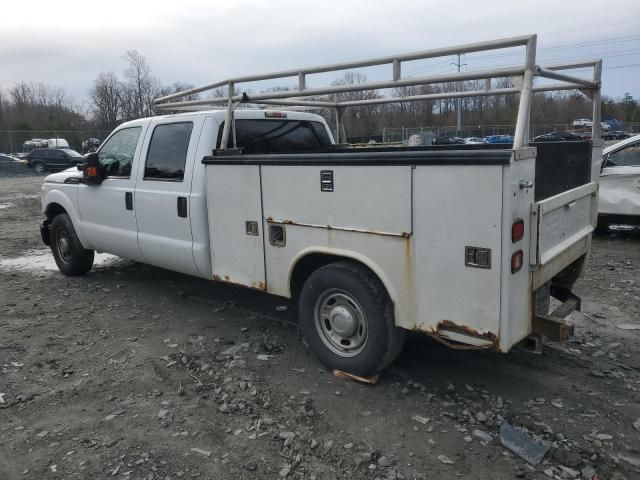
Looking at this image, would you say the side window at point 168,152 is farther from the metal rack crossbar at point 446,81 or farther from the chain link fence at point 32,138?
the chain link fence at point 32,138

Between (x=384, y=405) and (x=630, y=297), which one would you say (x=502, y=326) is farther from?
(x=630, y=297)

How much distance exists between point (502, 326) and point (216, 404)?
206 centimetres

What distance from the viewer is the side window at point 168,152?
5.48 m

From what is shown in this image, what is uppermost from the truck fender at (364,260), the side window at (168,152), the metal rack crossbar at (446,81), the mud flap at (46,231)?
the metal rack crossbar at (446,81)

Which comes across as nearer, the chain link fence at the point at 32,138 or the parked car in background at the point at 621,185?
the parked car in background at the point at 621,185

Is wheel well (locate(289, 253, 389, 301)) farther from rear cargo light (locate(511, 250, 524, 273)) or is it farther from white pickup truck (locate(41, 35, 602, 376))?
rear cargo light (locate(511, 250, 524, 273))

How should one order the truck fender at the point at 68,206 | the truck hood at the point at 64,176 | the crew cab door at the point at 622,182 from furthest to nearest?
the crew cab door at the point at 622,182 → the truck hood at the point at 64,176 → the truck fender at the point at 68,206

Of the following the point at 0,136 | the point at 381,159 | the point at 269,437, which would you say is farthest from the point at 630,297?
the point at 0,136

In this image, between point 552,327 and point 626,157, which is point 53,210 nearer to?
point 552,327

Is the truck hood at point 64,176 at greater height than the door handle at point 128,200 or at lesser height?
greater

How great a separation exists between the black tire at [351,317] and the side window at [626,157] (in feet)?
22.4

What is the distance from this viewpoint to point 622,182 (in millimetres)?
8820

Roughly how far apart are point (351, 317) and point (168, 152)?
9.04ft

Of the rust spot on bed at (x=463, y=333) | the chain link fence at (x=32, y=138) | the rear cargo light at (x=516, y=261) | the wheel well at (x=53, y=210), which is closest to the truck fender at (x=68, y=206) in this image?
the wheel well at (x=53, y=210)
